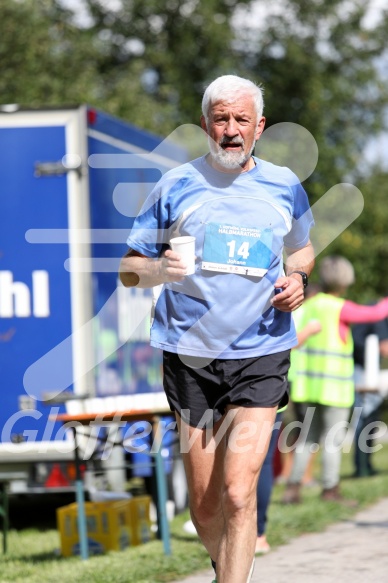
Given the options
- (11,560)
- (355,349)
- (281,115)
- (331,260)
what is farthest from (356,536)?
(281,115)

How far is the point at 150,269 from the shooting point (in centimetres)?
484

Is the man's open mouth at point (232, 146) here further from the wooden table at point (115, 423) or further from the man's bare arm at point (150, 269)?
the wooden table at point (115, 423)

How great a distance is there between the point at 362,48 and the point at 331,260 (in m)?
22.5

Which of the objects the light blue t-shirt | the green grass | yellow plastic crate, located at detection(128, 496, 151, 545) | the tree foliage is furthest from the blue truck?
the tree foliage

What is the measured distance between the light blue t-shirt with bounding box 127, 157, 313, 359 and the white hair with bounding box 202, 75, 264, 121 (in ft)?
0.77

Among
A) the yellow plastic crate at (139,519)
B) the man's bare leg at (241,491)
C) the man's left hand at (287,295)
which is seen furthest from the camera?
the yellow plastic crate at (139,519)

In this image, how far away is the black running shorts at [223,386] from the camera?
4.83m

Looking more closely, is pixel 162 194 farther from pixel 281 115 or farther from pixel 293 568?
pixel 281 115

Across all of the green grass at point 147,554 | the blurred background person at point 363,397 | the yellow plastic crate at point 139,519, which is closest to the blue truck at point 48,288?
the green grass at point 147,554

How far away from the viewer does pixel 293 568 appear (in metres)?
6.66

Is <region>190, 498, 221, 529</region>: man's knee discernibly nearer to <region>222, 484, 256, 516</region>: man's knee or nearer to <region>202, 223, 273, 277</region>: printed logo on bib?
<region>222, 484, 256, 516</region>: man's knee

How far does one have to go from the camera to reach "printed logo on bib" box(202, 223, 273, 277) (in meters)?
4.76

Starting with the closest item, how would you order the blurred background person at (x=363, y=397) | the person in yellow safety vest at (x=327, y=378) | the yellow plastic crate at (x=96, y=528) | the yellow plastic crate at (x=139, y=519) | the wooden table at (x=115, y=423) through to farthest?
the wooden table at (x=115, y=423) → the yellow plastic crate at (x=96, y=528) → the yellow plastic crate at (x=139, y=519) → the person in yellow safety vest at (x=327, y=378) → the blurred background person at (x=363, y=397)

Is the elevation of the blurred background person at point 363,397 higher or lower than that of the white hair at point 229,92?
lower
